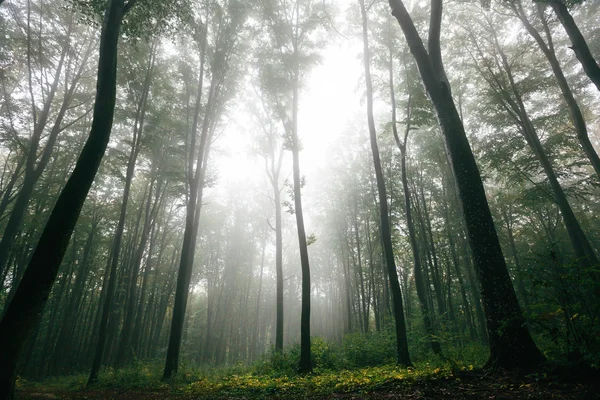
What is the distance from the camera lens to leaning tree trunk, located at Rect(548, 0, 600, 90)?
6289mm

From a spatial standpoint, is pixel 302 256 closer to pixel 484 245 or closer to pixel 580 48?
pixel 484 245

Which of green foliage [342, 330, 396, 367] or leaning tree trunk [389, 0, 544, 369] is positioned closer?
leaning tree trunk [389, 0, 544, 369]

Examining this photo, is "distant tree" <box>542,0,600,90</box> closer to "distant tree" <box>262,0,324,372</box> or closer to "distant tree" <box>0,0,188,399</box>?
"distant tree" <box>262,0,324,372</box>

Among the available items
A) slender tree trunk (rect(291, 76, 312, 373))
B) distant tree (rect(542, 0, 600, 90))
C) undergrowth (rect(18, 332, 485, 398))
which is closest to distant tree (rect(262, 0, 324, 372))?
slender tree trunk (rect(291, 76, 312, 373))

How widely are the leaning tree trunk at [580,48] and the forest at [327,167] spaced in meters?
0.04

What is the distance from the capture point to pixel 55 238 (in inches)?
162

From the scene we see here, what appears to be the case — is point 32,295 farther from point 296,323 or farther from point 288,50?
point 296,323

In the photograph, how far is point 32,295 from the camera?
149 inches

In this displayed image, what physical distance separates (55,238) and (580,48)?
1208 cm

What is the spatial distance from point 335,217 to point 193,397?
707 inches

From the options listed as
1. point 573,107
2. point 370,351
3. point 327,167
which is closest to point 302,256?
point 370,351

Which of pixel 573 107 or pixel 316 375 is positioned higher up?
pixel 573 107

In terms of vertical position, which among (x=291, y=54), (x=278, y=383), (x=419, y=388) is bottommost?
(x=278, y=383)

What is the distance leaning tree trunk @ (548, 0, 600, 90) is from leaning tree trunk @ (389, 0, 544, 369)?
4.20m
